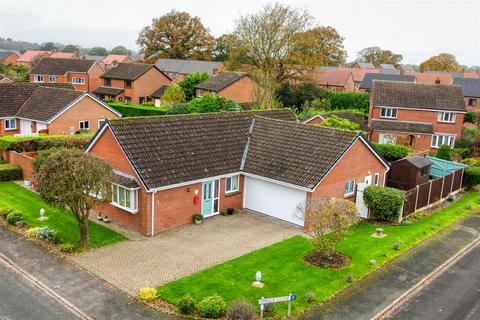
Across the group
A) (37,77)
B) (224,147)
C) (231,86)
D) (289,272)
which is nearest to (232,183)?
(224,147)

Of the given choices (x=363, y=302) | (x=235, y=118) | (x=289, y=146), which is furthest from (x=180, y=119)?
(x=363, y=302)

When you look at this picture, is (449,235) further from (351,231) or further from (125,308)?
(125,308)

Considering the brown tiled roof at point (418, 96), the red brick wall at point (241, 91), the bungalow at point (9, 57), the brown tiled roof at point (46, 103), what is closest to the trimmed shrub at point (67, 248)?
the brown tiled roof at point (46, 103)

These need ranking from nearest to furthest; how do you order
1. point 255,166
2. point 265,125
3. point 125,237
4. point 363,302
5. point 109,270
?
point 363,302, point 109,270, point 125,237, point 255,166, point 265,125

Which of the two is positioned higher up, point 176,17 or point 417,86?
point 176,17

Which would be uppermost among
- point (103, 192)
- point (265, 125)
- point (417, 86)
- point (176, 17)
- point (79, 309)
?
point (176, 17)

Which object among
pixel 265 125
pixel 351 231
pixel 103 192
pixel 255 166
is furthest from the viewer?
pixel 265 125

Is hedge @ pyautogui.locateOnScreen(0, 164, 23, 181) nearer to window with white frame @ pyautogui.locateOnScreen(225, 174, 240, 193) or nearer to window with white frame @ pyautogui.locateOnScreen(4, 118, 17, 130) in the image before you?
window with white frame @ pyautogui.locateOnScreen(4, 118, 17, 130)
